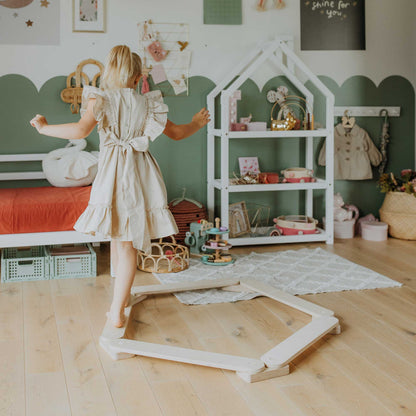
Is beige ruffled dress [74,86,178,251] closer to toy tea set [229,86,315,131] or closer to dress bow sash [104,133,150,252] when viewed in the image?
dress bow sash [104,133,150,252]

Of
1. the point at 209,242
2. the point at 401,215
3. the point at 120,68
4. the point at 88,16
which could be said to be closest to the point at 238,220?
the point at 209,242

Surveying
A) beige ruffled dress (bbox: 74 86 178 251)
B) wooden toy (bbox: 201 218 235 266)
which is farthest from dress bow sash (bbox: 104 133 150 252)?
wooden toy (bbox: 201 218 235 266)

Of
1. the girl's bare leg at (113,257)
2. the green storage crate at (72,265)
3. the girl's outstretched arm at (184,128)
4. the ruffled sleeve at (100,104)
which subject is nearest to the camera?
the ruffled sleeve at (100,104)

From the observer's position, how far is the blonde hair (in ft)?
8.07

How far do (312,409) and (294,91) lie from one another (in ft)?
10.5

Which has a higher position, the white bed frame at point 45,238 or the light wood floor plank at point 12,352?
the white bed frame at point 45,238

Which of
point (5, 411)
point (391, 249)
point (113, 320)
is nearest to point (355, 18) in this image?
point (391, 249)

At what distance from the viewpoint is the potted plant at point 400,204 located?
4.51m

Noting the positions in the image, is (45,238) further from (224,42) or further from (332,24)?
(332,24)

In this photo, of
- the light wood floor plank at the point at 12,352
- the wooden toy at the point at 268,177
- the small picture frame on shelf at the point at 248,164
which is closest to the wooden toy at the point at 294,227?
the wooden toy at the point at 268,177

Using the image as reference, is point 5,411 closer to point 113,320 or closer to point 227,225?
point 113,320

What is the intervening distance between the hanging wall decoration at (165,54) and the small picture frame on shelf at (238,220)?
0.94m

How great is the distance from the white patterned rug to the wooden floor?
0.10 meters

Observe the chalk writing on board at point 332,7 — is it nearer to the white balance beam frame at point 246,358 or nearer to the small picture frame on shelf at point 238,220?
the small picture frame on shelf at point 238,220
